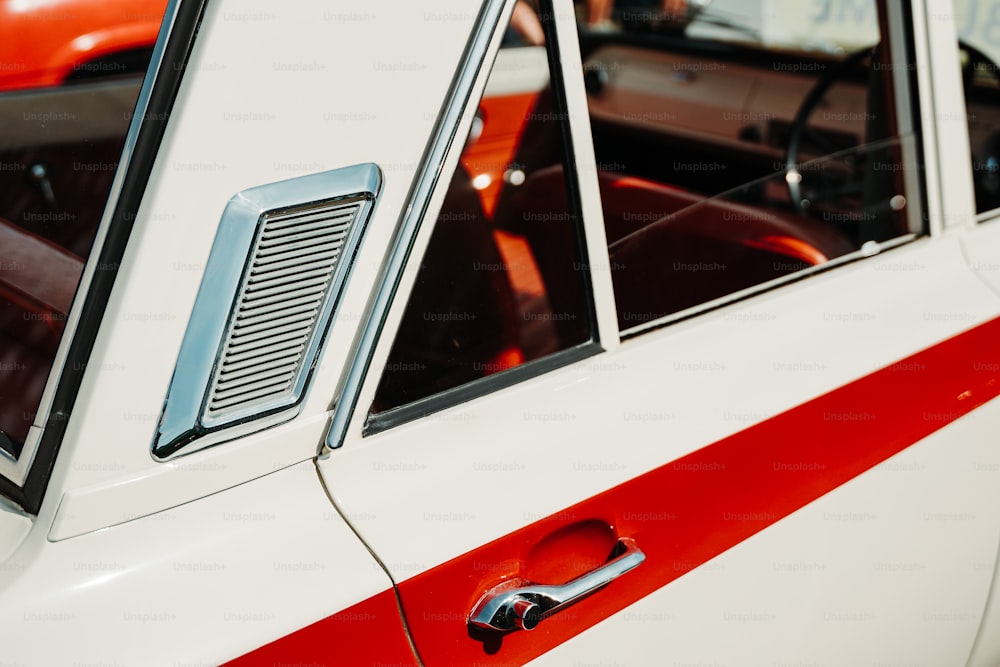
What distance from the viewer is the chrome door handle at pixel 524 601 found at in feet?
3.26

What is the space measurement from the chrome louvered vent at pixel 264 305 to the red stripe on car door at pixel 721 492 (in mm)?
259

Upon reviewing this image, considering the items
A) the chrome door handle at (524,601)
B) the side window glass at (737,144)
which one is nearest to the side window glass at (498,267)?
the side window glass at (737,144)

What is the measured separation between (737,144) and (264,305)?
2.73 meters

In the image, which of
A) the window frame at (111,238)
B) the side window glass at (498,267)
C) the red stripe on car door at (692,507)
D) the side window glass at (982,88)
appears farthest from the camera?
the side window glass at (982,88)

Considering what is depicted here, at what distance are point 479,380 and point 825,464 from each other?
0.55 metres

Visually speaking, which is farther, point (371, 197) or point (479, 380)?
point (479, 380)

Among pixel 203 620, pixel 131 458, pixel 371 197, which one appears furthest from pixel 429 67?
pixel 203 620

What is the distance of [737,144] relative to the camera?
330 cm

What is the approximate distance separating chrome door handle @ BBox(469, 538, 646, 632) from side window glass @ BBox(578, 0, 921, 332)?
36 centimetres

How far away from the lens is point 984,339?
1537 mm

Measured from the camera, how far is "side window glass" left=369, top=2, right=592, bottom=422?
1138 millimetres

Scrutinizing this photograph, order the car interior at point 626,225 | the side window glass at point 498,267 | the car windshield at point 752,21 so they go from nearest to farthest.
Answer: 1. the side window glass at point 498,267
2. the car interior at point 626,225
3. the car windshield at point 752,21

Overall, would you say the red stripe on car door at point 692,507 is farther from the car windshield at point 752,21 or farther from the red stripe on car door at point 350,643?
the car windshield at point 752,21

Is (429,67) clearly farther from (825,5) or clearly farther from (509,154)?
(825,5)
